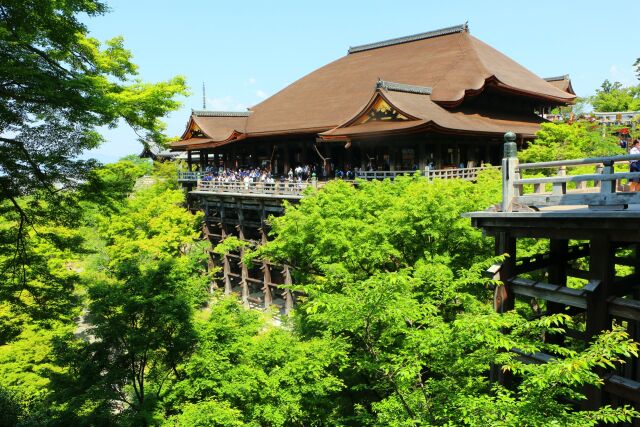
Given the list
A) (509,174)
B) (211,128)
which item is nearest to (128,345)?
(509,174)

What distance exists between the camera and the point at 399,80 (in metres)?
30.8

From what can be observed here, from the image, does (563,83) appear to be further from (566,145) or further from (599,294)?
(599,294)

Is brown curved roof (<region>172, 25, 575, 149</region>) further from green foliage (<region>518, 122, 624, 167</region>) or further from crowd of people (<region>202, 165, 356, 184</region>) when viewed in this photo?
green foliage (<region>518, 122, 624, 167</region>)

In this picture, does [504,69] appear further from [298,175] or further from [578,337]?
[578,337]

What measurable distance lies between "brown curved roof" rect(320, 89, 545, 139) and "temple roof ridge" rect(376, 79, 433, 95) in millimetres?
198

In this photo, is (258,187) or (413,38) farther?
(413,38)

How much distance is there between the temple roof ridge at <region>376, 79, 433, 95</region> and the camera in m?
22.5

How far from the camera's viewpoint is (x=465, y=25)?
112 ft

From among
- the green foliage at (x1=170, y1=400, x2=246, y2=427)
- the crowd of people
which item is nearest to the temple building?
the crowd of people

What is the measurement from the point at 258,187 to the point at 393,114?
28.7 ft

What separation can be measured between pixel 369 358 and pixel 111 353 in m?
6.90

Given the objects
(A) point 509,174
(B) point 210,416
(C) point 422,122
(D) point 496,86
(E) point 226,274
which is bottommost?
(E) point 226,274

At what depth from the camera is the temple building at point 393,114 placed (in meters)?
22.8

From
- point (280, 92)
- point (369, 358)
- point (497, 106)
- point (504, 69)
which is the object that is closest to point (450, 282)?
point (369, 358)
